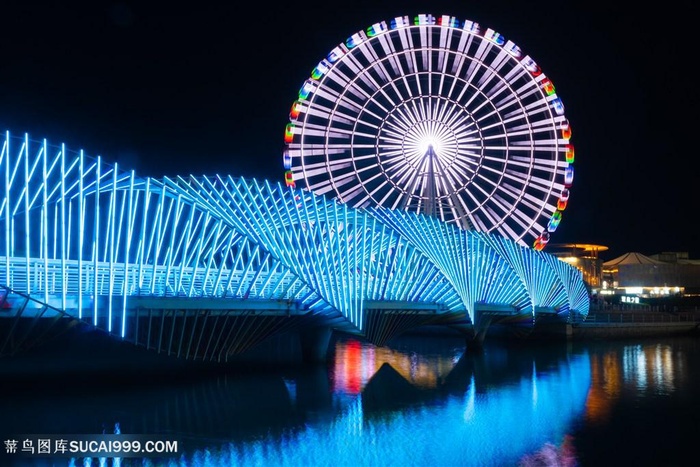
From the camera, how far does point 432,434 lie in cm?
2395

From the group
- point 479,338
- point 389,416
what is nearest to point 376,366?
point 479,338

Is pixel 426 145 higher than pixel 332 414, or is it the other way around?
pixel 426 145

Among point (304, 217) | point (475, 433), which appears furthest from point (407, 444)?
point (304, 217)

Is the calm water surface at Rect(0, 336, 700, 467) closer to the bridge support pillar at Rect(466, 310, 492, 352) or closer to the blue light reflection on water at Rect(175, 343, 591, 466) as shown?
the blue light reflection on water at Rect(175, 343, 591, 466)

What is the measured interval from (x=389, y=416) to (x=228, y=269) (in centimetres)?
1485

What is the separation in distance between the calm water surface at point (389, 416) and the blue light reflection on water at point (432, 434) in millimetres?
40

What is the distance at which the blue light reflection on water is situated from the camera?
2062cm

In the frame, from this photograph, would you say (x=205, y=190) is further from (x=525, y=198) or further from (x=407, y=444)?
(x=525, y=198)

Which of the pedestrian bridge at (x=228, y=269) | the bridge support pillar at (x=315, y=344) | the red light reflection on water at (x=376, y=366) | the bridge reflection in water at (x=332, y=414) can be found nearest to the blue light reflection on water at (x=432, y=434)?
the bridge reflection in water at (x=332, y=414)

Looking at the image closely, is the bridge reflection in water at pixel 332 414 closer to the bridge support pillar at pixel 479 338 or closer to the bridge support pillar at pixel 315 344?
the bridge support pillar at pixel 315 344

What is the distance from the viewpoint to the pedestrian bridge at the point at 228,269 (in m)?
25.7

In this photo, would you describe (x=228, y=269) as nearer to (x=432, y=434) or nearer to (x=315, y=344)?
(x=315, y=344)

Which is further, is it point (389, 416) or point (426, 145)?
point (426, 145)

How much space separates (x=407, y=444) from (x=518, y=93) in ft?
127
